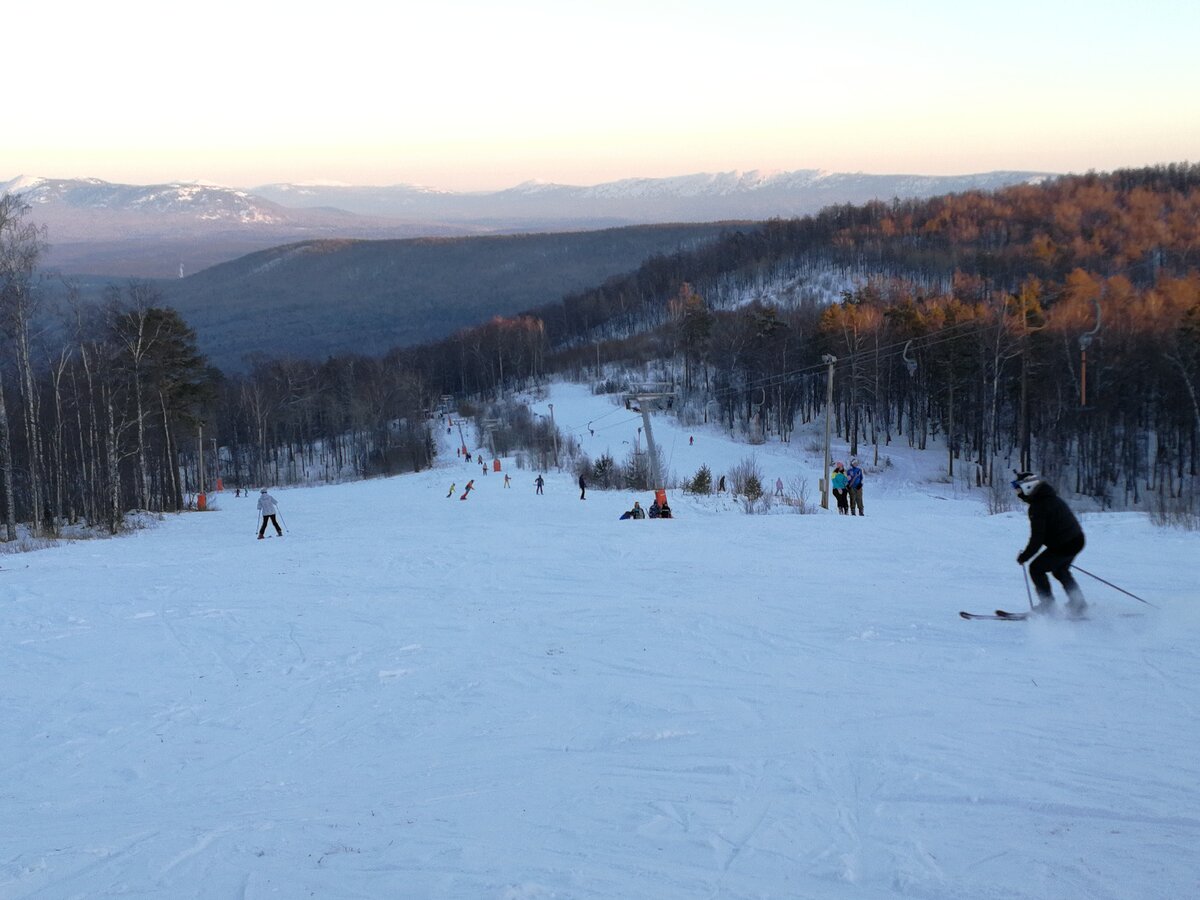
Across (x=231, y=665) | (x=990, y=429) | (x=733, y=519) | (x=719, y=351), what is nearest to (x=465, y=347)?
(x=719, y=351)

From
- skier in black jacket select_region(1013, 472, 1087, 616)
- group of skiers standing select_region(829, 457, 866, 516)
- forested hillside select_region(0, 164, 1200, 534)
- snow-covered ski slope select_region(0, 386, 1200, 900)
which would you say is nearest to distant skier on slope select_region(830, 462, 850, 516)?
group of skiers standing select_region(829, 457, 866, 516)

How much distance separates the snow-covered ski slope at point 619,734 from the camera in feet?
14.9

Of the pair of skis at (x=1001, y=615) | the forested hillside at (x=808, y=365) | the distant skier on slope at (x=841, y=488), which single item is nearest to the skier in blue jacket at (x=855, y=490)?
the distant skier on slope at (x=841, y=488)

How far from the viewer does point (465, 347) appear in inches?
4454

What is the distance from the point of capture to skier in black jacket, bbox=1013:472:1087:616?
8.07 m

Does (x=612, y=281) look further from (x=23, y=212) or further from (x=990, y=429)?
(x=23, y=212)

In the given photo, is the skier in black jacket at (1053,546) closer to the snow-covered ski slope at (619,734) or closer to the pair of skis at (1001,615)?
the pair of skis at (1001,615)

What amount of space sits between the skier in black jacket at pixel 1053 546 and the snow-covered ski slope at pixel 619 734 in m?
0.34

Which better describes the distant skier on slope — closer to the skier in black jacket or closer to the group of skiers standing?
the group of skiers standing

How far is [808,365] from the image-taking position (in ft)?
217

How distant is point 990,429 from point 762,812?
52504 mm

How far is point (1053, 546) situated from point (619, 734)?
4804 mm

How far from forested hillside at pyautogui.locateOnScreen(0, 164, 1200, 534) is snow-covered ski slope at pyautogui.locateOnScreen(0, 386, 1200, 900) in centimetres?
973

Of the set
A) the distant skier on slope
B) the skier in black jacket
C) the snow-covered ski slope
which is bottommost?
the distant skier on slope
